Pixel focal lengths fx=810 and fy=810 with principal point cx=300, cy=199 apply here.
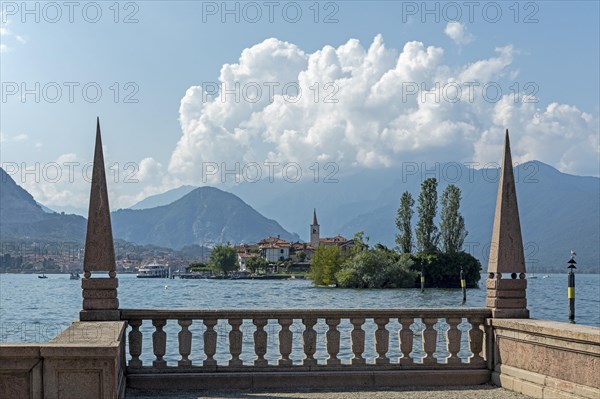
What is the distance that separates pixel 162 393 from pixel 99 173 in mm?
3334

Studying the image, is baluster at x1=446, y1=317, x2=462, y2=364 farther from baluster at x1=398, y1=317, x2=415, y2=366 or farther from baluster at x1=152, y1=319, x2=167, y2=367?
baluster at x1=152, y1=319, x2=167, y2=367

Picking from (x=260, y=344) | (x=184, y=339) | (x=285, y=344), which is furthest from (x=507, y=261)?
(x=184, y=339)

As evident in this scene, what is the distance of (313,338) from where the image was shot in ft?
40.8

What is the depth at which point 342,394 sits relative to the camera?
11617 millimetres

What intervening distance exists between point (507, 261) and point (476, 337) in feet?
4.35

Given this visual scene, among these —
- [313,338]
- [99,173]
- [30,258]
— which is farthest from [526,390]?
[30,258]

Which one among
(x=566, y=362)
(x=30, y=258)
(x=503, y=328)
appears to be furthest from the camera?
(x=30, y=258)

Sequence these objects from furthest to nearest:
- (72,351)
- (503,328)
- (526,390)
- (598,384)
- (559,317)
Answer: (559,317) → (503,328) → (526,390) → (598,384) → (72,351)

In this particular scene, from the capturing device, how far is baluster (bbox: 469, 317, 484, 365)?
41.9ft

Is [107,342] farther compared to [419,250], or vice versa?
[419,250]

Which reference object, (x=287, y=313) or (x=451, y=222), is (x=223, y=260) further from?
(x=287, y=313)

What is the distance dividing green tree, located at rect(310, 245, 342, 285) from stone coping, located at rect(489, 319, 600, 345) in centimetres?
9273

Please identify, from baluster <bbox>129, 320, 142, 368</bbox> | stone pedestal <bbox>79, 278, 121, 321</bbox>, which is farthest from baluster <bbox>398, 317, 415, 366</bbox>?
stone pedestal <bbox>79, 278, 121, 321</bbox>

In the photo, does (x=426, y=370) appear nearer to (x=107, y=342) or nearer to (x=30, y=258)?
(x=107, y=342)
